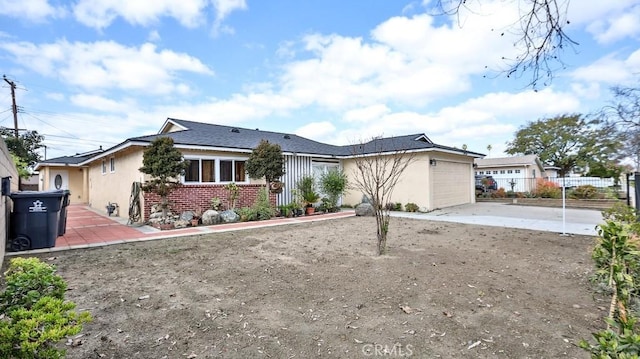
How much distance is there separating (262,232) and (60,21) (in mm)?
8939

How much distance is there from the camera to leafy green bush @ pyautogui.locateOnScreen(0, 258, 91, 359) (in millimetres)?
1556

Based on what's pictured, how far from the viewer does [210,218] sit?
1043cm

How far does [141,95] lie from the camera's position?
17.5 metres

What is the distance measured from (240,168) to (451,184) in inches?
412

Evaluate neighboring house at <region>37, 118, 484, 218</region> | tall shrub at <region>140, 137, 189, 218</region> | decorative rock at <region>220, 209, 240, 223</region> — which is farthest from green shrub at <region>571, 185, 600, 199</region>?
tall shrub at <region>140, 137, 189, 218</region>

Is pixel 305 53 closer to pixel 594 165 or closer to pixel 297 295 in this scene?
pixel 297 295

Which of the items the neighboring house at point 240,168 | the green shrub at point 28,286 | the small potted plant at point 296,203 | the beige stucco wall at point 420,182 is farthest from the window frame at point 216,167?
the green shrub at point 28,286

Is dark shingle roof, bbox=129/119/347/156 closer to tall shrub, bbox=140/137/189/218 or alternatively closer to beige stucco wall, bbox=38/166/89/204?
tall shrub, bbox=140/137/189/218

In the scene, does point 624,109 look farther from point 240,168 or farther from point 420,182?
point 240,168

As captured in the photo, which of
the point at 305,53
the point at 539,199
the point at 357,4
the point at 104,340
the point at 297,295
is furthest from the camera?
the point at 539,199

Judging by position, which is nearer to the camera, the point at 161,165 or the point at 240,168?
the point at 161,165

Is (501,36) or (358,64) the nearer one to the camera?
(501,36)

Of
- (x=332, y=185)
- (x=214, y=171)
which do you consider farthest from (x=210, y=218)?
(x=332, y=185)

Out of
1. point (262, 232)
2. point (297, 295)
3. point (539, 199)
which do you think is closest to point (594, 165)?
point (539, 199)
